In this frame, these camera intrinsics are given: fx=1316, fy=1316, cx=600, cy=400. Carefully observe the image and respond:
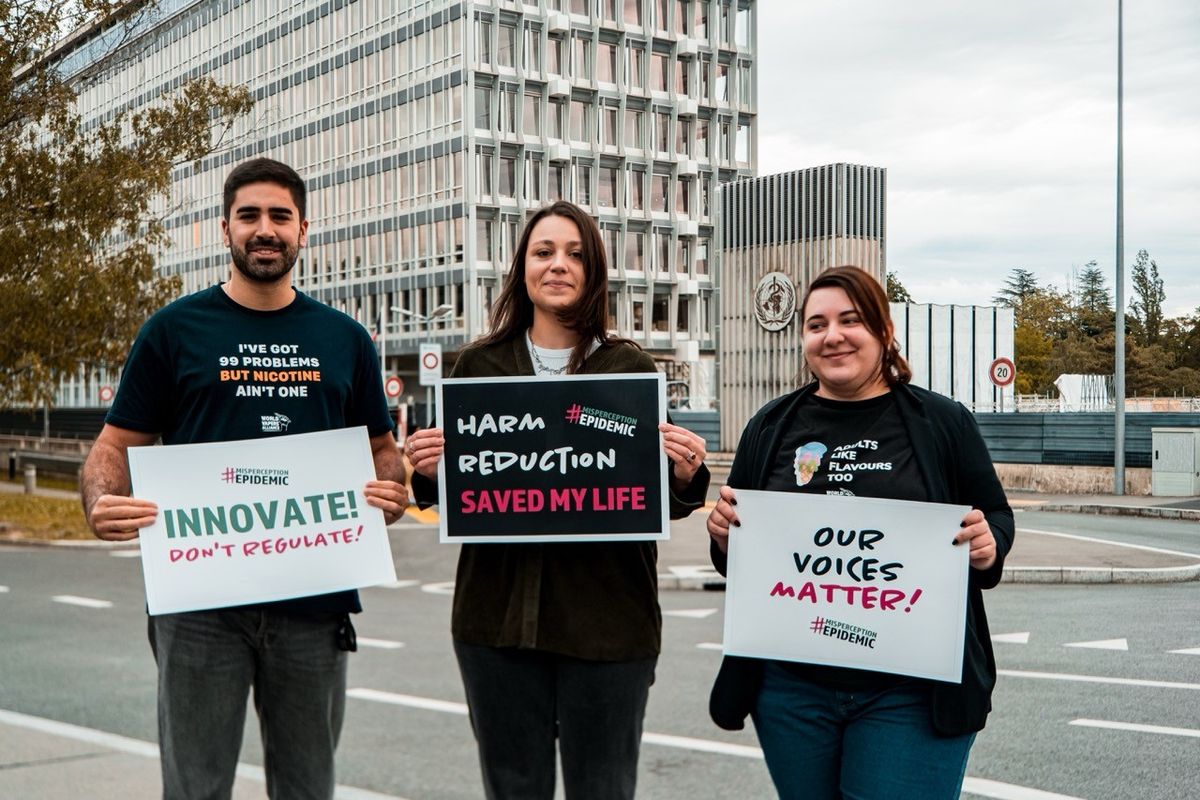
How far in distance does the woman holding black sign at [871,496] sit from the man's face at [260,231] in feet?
4.83

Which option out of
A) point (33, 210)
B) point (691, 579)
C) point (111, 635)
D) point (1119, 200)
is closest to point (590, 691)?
point (111, 635)

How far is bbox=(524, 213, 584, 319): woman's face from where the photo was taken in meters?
3.70

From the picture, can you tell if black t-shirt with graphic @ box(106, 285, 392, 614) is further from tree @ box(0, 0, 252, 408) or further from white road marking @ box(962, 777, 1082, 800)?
tree @ box(0, 0, 252, 408)

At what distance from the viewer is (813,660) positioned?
11.5 feet

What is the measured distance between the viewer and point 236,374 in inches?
149

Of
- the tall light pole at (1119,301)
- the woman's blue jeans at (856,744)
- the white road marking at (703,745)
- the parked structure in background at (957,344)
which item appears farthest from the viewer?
the parked structure in background at (957,344)

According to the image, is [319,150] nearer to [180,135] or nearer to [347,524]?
[180,135]

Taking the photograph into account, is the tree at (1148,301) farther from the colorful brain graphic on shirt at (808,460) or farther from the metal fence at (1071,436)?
the colorful brain graphic on shirt at (808,460)

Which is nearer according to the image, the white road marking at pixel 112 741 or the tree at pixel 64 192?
the white road marking at pixel 112 741

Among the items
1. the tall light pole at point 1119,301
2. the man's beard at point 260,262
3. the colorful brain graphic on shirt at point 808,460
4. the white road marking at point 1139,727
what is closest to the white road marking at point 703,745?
the white road marking at point 1139,727

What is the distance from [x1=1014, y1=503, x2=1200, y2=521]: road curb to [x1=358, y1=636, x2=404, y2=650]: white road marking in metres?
17.9

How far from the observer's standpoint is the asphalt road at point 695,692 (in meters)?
6.31

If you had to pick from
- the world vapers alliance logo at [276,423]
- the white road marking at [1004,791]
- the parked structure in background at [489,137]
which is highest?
the parked structure in background at [489,137]

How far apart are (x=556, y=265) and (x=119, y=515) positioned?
144 cm
